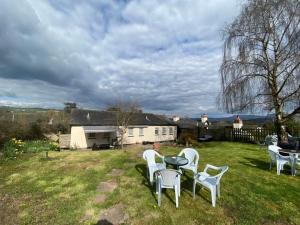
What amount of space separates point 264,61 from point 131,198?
12740 millimetres

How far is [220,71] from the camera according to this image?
48.7ft

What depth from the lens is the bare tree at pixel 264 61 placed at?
41.0 feet

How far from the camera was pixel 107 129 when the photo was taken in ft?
94.5

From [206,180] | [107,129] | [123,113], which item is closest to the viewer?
[206,180]

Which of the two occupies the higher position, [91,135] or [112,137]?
[91,135]

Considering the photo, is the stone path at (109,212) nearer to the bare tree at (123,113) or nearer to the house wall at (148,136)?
the bare tree at (123,113)

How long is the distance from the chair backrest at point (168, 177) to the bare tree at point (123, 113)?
2294cm

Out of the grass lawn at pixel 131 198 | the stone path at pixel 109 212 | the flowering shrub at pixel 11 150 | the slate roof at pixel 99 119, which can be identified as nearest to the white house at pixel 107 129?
the slate roof at pixel 99 119

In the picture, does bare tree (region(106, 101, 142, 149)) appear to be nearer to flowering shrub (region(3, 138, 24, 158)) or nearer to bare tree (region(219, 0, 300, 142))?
flowering shrub (region(3, 138, 24, 158))

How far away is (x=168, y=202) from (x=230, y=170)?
391 cm

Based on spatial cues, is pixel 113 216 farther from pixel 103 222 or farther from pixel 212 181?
pixel 212 181

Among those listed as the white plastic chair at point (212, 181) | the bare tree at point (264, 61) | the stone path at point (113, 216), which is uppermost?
the bare tree at point (264, 61)

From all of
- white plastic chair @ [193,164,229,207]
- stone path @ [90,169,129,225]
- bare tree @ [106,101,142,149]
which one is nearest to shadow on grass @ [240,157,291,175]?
white plastic chair @ [193,164,229,207]

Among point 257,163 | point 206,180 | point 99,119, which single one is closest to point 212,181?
point 206,180
